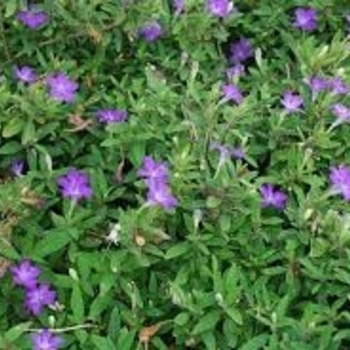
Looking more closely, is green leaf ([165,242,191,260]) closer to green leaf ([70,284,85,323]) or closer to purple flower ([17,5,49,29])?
green leaf ([70,284,85,323])

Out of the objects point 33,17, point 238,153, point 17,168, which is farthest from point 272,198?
point 33,17

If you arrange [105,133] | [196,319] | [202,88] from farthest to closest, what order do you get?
[202,88] → [105,133] → [196,319]

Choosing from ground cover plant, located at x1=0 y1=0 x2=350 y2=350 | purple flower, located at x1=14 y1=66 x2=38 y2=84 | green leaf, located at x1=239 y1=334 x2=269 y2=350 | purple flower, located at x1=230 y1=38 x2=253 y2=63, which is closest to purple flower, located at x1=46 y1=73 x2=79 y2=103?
ground cover plant, located at x1=0 y1=0 x2=350 y2=350

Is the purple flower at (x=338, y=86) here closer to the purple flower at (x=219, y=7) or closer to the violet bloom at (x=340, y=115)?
the violet bloom at (x=340, y=115)

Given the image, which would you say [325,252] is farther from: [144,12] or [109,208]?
[144,12]

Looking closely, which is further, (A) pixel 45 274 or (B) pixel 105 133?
(B) pixel 105 133

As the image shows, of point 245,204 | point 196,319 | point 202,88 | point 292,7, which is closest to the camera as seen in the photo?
point 196,319

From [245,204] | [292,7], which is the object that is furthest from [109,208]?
[292,7]

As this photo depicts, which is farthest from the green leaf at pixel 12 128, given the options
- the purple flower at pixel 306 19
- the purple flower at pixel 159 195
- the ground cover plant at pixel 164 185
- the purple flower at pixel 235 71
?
the purple flower at pixel 306 19
